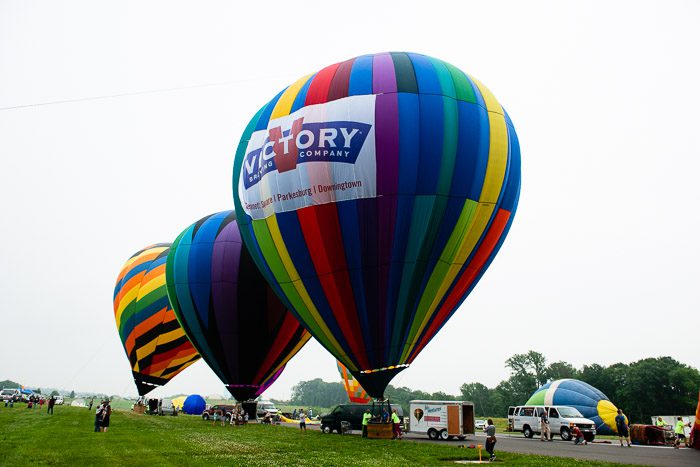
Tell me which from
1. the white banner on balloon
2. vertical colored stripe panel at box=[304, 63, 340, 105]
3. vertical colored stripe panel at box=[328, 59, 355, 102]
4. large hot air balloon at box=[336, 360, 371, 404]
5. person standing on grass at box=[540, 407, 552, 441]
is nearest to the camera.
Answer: the white banner on balloon

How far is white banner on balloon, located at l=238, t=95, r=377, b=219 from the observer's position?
1703 centimetres

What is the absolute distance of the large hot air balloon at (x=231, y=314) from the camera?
27.0 m

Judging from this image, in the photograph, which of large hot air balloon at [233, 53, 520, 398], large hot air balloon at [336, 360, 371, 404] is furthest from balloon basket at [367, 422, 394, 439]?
large hot air balloon at [336, 360, 371, 404]

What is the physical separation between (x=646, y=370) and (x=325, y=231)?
2155 inches

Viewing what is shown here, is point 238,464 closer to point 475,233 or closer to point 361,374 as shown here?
point 361,374

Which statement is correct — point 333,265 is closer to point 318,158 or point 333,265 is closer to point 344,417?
point 318,158

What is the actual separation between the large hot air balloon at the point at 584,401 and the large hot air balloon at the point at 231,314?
16448 mm

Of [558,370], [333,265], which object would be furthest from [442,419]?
[558,370]

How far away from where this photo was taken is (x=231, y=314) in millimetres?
27125

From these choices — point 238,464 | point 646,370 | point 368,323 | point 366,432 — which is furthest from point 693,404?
point 238,464

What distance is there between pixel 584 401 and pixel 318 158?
2430 centimetres

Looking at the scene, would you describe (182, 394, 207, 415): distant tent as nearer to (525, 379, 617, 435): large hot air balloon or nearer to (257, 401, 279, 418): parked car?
(257, 401, 279, 418): parked car

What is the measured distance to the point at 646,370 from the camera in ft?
198

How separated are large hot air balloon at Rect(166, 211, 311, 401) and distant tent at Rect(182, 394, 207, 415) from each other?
89.4ft
